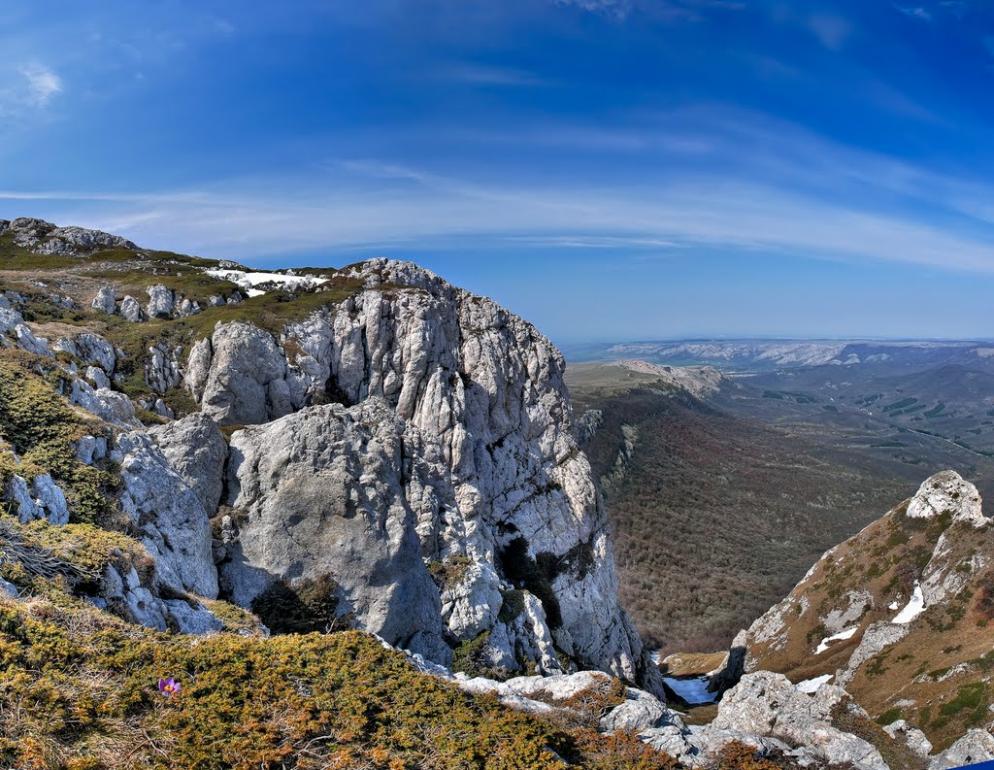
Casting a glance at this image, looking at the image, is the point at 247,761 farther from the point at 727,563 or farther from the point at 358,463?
the point at 727,563

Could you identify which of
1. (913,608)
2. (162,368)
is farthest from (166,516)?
(913,608)

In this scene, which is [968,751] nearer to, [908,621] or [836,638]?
[908,621]

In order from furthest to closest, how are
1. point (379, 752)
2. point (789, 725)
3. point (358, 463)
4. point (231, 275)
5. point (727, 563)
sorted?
1. point (727, 563)
2. point (231, 275)
3. point (358, 463)
4. point (789, 725)
5. point (379, 752)

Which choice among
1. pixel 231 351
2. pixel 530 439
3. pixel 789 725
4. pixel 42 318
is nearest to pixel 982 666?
pixel 789 725

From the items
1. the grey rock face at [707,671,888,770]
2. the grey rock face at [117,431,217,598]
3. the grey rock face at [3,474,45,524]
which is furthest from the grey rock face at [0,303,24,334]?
the grey rock face at [707,671,888,770]

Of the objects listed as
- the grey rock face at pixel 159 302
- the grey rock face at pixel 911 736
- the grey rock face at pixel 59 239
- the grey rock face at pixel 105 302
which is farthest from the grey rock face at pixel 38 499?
the grey rock face at pixel 59 239

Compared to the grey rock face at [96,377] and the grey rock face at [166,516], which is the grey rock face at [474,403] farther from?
the grey rock face at [166,516]
